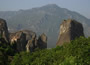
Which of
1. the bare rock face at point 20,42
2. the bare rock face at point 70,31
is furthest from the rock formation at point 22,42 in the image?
the bare rock face at point 70,31

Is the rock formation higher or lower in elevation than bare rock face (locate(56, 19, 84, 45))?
lower

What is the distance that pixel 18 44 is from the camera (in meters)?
118

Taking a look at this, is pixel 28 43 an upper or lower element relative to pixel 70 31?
lower

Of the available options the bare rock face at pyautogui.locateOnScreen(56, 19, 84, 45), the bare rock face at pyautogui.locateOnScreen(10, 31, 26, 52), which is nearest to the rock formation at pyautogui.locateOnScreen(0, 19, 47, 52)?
the bare rock face at pyautogui.locateOnScreen(10, 31, 26, 52)

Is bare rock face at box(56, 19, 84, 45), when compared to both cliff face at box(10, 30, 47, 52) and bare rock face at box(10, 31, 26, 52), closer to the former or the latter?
cliff face at box(10, 30, 47, 52)

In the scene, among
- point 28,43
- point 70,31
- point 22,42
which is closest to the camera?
point 70,31

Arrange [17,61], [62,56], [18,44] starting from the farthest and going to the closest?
1. [18,44]
2. [17,61]
3. [62,56]

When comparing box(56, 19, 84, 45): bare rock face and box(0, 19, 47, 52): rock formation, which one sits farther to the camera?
box(0, 19, 47, 52): rock formation

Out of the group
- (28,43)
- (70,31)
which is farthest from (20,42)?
(70,31)

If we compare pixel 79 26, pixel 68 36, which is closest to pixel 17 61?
pixel 68 36

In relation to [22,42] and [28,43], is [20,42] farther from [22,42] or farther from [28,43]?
[28,43]

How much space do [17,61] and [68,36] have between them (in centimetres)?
5121

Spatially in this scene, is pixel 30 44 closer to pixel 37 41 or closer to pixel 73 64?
pixel 37 41

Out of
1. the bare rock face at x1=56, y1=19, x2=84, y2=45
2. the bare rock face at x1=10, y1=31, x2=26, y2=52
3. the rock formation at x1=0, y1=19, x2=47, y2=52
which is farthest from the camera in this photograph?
the bare rock face at x1=10, y1=31, x2=26, y2=52
